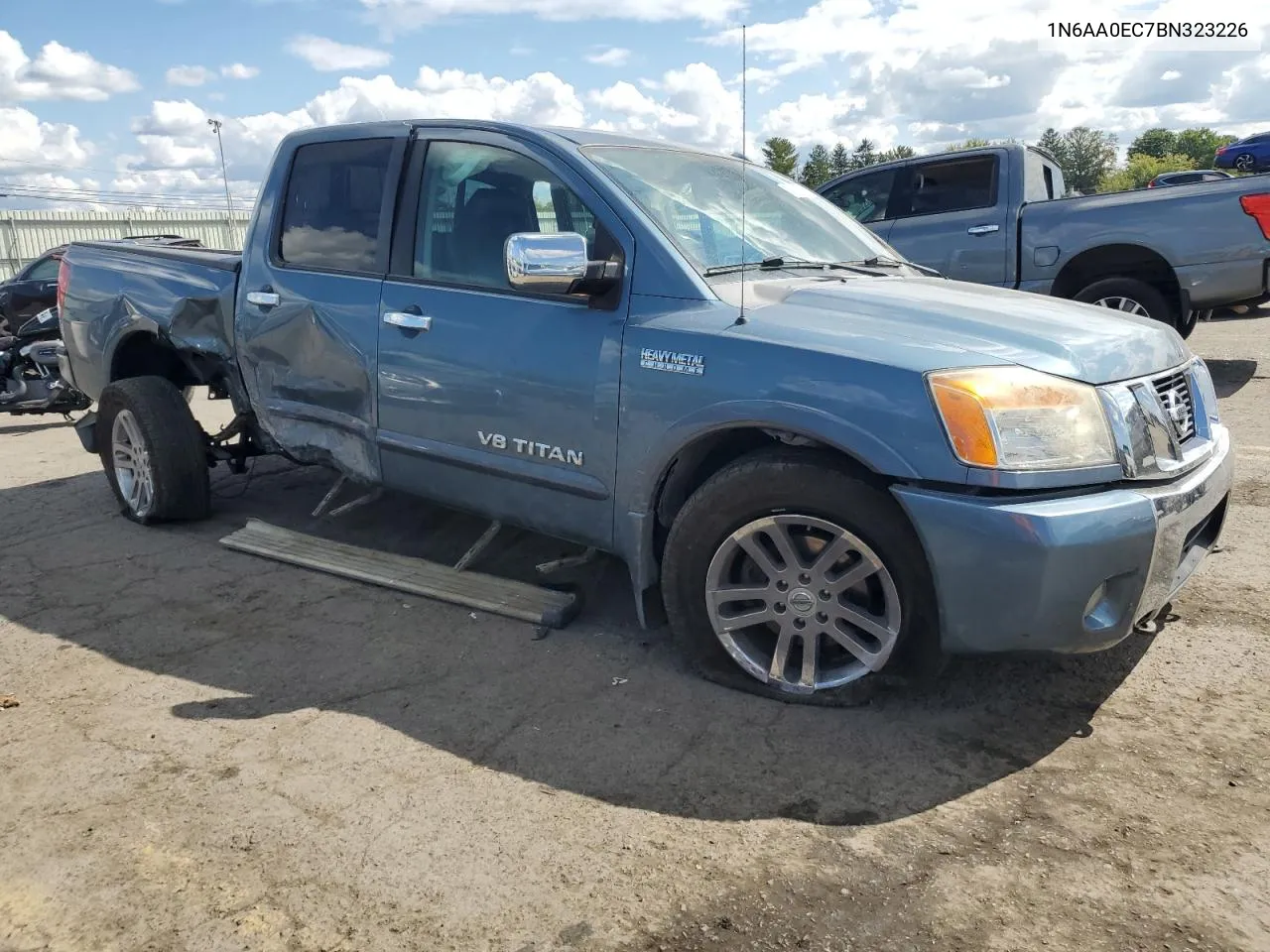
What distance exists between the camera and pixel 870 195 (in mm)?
8938

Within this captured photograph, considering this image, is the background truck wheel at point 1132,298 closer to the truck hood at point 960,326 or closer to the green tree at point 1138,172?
the truck hood at point 960,326

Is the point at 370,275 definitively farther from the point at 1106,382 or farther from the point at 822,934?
the point at 822,934

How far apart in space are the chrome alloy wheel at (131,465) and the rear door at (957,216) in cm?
602

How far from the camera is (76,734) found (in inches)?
124

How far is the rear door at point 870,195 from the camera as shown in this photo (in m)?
8.84

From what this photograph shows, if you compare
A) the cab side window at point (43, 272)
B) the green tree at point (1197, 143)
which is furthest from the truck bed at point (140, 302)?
the green tree at point (1197, 143)

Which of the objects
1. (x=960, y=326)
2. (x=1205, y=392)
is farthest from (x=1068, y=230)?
(x=960, y=326)

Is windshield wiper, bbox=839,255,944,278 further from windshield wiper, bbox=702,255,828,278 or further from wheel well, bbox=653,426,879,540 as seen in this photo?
wheel well, bbox=653,426,879,540

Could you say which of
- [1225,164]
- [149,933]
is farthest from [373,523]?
[1225,164]

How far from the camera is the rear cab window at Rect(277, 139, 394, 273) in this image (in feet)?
13.8

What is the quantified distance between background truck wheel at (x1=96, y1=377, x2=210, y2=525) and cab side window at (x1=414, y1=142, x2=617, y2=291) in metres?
1.90

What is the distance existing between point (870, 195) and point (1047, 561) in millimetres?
6908

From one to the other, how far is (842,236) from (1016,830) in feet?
8.42

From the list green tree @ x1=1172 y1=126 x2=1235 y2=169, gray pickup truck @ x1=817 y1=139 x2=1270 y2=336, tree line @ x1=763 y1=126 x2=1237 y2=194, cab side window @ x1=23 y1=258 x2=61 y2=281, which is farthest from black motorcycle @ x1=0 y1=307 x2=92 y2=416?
green tree @ x1=1172 y1=126 x2=1235 y2=169
